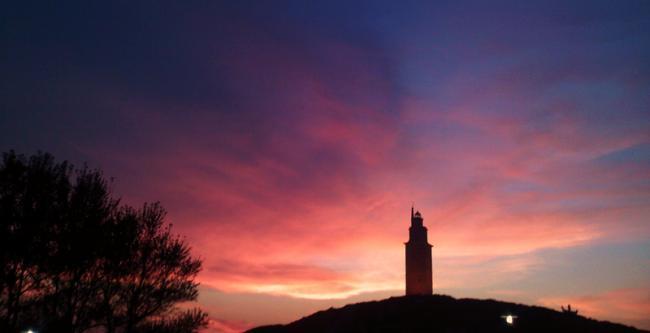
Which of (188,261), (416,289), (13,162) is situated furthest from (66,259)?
(416,289)

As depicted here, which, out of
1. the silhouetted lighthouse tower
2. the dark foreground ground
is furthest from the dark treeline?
the silhouetted lighthouse tower

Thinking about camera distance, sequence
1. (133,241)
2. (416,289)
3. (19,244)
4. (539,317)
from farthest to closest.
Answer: (416,289)
(539,317)
(133,241)
(19,244)

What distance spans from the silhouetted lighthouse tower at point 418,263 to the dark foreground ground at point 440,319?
26.4 ft

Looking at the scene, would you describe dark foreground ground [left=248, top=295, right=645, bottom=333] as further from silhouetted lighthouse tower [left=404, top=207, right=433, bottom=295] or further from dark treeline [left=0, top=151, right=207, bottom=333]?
dark treeline [left=0, top=151, right=207, bottom=333]

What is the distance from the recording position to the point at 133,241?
3606 cm

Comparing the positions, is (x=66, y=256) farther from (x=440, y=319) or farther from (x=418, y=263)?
(x=418, y=263)

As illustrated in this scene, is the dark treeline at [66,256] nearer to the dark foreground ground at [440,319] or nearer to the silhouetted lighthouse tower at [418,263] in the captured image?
the dark foreground ground at [440,319]

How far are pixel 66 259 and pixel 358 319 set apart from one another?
7201 centimetres

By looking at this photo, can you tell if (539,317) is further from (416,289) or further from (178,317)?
(178,317)

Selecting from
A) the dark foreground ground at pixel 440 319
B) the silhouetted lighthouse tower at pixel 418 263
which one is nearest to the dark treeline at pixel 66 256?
the dark foreground ground at pixel 440 319

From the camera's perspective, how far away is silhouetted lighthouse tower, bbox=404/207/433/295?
11175 cm

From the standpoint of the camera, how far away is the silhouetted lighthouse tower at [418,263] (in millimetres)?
111750

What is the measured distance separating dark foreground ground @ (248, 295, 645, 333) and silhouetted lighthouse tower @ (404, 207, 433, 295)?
A: 316 inches

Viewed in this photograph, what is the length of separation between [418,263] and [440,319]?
1085 inches
